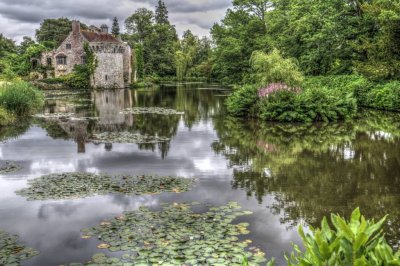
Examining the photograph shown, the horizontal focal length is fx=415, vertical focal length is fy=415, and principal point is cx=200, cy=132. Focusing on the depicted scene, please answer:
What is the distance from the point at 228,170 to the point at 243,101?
1161cm

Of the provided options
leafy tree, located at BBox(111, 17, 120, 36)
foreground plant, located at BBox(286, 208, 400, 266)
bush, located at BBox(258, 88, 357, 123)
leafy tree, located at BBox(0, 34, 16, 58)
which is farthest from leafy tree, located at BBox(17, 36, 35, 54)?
foreground plant, located at BBox(286, 208, 400, 266)

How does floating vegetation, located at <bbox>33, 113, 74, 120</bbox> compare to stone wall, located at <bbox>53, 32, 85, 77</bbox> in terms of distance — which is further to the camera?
stone wall, located at <bbox>53, 32, 85, 77</bbox>

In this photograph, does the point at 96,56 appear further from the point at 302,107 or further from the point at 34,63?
the point at 302,107

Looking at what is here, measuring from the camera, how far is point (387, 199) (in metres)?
8.73

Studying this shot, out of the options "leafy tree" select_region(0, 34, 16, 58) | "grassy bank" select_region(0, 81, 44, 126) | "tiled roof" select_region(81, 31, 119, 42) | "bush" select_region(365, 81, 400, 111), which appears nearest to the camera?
"grassy bank" select_region(0, 81, 44, 126)

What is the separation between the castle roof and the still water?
1489 inches

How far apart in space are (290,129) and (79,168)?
9.85m

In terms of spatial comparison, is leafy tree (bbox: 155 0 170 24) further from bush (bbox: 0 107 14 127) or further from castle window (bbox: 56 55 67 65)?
bush (bbox: 0 107 14 127)

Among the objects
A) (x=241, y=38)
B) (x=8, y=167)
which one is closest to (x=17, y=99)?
(x=8, y=167)

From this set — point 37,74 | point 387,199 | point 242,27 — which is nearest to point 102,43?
point 37,74

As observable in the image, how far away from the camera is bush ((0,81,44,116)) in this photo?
21703 millimetres

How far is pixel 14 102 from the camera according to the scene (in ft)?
73.7

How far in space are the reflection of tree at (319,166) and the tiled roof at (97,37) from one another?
42.2 m

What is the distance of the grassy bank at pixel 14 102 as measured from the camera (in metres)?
20.9
